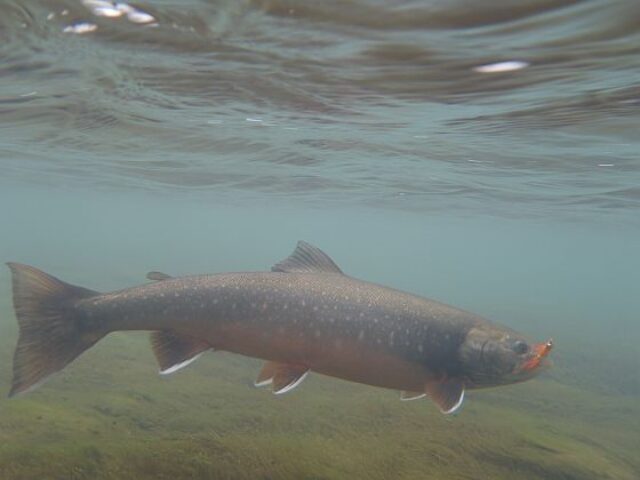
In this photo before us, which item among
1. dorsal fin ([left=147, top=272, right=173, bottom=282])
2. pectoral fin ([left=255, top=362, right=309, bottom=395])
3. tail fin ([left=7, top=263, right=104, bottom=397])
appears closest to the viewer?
tail fin ([left=7, top=263, right=104, bottom=397])

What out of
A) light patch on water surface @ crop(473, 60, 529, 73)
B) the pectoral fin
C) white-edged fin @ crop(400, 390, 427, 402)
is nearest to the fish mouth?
white-edged fin @ crop(400, 390, 427, 402)

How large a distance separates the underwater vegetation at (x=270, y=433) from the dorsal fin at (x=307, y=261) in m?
2.34

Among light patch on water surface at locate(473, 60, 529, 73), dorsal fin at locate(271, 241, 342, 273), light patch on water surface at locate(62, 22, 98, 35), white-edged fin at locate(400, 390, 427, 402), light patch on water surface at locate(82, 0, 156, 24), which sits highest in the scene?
light patch on water surface at locate(82, 0, 156, 24)

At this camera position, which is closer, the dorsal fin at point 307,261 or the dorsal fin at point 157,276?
the dorsal fin at point 157,276

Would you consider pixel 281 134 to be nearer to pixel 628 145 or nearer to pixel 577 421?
Result: pixel 628 145

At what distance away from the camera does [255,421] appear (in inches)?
355

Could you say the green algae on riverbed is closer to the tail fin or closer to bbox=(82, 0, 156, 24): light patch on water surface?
the tail fin

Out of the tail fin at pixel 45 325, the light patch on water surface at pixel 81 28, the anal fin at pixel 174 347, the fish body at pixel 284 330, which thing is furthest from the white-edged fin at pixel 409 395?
the light patch on water surface at pixel 81 28

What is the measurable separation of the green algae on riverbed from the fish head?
163 cm

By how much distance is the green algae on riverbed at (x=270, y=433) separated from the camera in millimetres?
5840

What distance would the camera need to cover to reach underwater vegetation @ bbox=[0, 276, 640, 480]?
19.1 ft

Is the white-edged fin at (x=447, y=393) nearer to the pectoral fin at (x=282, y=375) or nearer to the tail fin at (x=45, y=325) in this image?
the pectoral fin at (x=282, y=375)

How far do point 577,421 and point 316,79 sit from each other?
11.0 meters

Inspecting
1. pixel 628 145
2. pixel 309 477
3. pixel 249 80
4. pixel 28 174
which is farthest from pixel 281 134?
pixel 28 174
